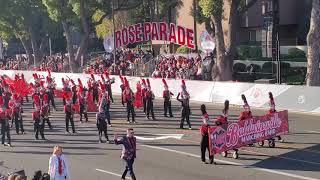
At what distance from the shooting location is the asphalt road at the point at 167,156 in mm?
16344

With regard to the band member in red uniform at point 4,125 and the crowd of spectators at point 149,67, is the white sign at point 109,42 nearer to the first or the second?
the crowd of spectators at point 149,67

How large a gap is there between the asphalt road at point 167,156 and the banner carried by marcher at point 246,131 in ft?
1.43

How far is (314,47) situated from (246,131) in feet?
37.7

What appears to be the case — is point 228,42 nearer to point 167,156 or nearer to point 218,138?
point 167,156

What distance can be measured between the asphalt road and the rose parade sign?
1162 centimetres

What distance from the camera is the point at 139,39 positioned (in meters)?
41.3

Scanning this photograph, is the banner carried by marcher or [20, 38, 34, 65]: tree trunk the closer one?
the banner carried by marcher

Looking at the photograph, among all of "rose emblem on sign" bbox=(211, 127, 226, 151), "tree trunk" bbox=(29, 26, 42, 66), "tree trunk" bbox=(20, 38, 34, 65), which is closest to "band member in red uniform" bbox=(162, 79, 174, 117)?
"rose emblem on sign" bbox=(211, 127, 226, 151)

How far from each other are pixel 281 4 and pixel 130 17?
667 inches

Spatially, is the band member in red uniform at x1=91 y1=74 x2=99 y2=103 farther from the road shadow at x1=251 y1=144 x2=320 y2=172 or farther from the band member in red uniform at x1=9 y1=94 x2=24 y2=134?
the road shadow at x1=251 y1=144 x2=320 y2=172

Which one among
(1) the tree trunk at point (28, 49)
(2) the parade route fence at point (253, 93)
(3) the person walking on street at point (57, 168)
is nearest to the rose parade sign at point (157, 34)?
(2) the parade route fence at point (253, 93)

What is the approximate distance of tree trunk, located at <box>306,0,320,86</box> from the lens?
91.2 feet

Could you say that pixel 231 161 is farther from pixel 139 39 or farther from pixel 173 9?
pixel 173 9

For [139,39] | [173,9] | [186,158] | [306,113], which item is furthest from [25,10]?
[186,158]
